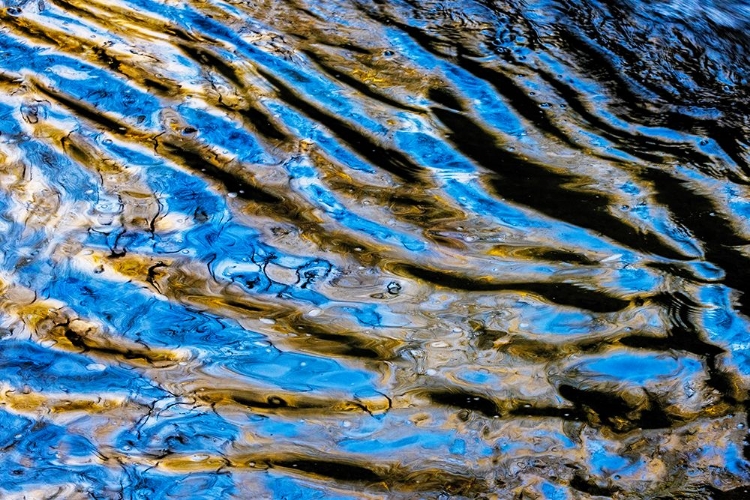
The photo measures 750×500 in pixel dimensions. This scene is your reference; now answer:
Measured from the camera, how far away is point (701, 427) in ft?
9.26

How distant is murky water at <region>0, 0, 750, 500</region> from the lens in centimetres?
274

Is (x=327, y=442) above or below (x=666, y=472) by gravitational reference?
below

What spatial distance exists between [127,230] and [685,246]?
230cm

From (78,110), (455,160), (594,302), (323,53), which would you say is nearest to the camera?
(594,302)

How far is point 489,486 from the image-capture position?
2.62 metres

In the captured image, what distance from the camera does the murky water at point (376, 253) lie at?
274cm

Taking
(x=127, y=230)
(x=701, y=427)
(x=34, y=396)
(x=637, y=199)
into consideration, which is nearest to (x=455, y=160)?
(x=637, y=199)

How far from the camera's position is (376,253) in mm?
3566

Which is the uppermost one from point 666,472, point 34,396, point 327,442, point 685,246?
point 685,246

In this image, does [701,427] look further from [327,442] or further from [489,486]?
[327,442]

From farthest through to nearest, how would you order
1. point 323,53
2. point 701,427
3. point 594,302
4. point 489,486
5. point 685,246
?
point 323,53, point 685,246, point 594,302, point 701,427, point 489,486

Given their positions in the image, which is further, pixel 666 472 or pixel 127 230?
pixel 127 230

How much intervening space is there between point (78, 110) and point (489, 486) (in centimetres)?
297

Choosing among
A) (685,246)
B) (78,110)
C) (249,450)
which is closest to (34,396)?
(249,450)
